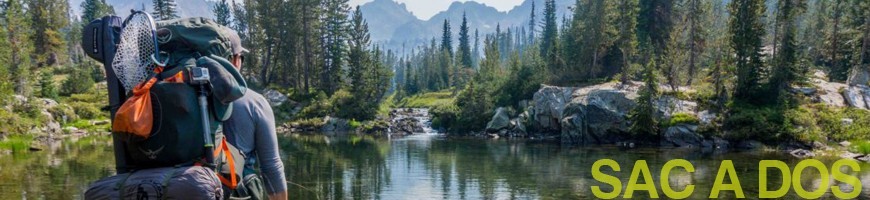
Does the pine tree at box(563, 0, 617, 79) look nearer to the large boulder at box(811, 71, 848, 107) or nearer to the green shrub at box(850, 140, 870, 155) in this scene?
the large boulder at box(811, 71, 848, 107)

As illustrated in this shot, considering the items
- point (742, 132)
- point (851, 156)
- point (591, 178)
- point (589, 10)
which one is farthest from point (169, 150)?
point (589, 10)

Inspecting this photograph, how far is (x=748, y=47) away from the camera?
43.2 meters

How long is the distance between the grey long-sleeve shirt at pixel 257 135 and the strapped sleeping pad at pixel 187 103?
99 mm

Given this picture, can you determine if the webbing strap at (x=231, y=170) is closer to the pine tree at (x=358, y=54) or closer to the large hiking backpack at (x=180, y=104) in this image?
the large hiking backpack at (x=180, y=104)

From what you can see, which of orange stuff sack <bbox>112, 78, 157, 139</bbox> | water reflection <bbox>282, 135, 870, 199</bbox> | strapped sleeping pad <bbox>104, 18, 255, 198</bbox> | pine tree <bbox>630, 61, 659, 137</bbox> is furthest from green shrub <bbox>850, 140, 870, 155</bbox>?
orange stuff sack <bbox>112, 78, 157, 139</bbox>

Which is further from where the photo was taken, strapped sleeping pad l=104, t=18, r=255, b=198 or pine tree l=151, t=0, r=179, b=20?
pine tree l=151, t=0, r=179, b=20

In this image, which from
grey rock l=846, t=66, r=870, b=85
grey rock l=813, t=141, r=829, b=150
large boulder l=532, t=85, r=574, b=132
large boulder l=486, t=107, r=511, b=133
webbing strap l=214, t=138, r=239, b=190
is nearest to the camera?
webbing strap l=214, t=138, r=239, b=190

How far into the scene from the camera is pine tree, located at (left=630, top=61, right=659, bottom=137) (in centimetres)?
4178

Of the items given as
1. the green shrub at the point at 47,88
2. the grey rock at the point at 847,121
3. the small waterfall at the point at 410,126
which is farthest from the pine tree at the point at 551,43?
the green shrub at the point at 47,88

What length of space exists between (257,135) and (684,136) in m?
42.8

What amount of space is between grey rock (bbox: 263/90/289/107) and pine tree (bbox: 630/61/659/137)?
42890 millimetres

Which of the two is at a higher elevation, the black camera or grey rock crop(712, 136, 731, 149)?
the black camera

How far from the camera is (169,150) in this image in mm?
2648

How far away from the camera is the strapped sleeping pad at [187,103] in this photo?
8.60 feet
